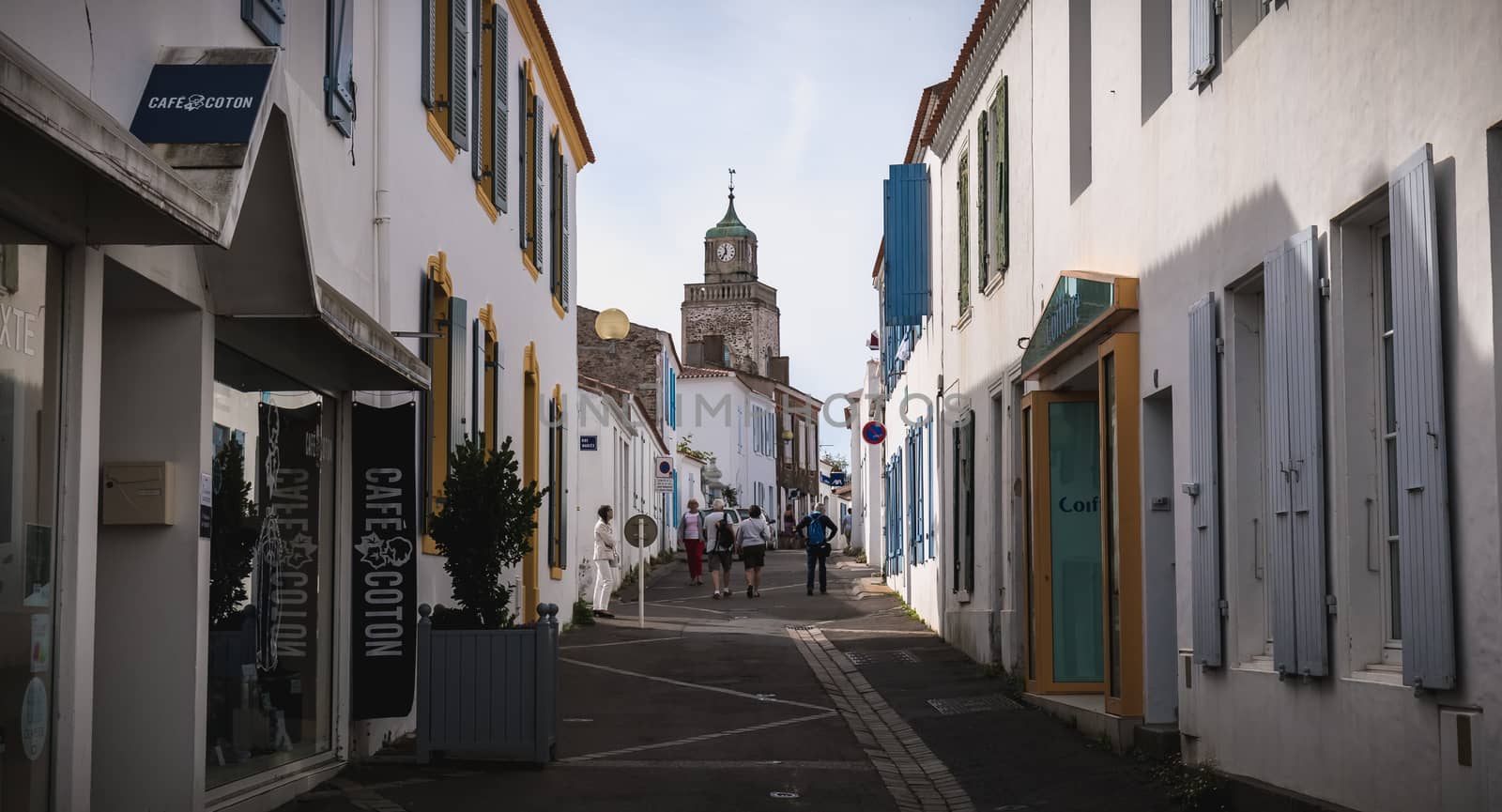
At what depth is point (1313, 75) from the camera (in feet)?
24.1

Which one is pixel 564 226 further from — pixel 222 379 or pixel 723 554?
pixel 222 379

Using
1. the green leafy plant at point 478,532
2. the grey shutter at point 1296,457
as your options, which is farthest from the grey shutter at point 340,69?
the grey shutter at point 1296,457

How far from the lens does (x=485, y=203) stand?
15.2 meters

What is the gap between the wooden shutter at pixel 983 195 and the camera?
53.4 feet

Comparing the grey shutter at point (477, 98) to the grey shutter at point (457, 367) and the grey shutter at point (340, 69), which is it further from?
the grey shutter at point (340, 69)

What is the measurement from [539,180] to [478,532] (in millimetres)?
9241

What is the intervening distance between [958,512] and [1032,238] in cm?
495

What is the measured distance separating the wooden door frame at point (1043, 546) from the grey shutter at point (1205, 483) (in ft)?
12.1

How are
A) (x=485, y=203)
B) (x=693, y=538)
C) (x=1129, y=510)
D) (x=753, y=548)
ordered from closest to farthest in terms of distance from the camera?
(x=1129, y=510) → (x=485, y=203) → (x=753, y=548) → (x=693, y=538)

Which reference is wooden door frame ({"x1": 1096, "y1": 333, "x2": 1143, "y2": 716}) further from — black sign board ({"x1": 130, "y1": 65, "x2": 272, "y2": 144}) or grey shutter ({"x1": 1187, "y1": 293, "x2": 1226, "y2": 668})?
black sign board ({"x1": 130, "y1": 65, "x2": 272, "y2": 144})

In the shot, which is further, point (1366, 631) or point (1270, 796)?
point (1270, 796)

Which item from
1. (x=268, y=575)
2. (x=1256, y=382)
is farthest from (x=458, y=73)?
(x=1256, y=382)

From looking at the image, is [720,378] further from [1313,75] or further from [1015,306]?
[1313,75]

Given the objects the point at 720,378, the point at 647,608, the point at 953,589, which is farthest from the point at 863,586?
the point at 720,378
